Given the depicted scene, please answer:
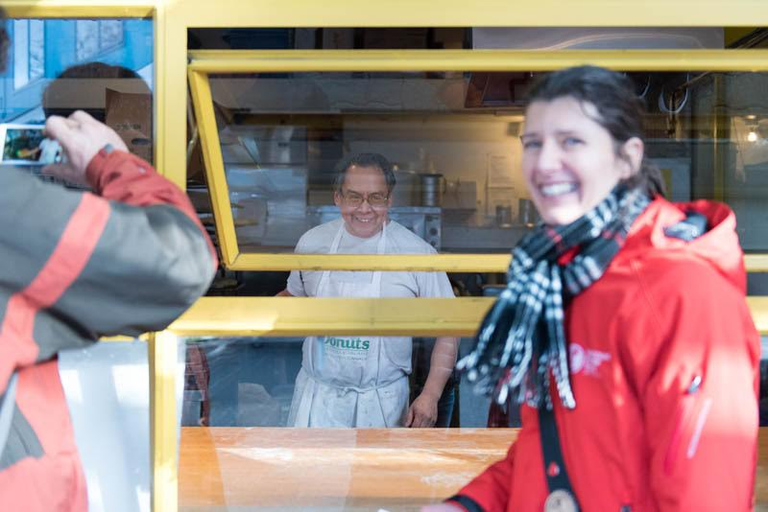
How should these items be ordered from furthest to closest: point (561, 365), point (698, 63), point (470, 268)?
point (470, 268) → point (698, 63) → point (561, 365)


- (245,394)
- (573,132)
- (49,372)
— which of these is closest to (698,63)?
(573,132)

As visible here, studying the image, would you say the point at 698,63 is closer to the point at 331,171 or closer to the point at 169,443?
the point at 169,443

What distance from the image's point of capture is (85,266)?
3.29ft

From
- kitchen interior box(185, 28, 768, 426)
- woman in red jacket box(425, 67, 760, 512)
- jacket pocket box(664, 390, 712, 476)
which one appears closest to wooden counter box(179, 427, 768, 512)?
kitchen interior box(185, 28, 768, 426)

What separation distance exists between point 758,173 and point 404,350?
69.6 inches

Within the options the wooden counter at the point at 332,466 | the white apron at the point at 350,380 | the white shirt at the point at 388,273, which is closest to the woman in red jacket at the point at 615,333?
the wooden counter at the point at 332,466

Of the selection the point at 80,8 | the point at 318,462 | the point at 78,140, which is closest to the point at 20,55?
the point at 80,8

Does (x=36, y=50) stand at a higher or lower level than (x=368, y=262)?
higher

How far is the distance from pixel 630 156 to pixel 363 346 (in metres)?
1.86

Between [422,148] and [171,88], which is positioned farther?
[422,148]

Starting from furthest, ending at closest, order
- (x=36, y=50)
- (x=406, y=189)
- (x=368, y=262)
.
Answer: (x=406, y=189) → (x=36, y=50) → (x=368, y=262)

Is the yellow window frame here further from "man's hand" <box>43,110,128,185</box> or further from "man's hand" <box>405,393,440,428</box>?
"man's hand" <box>405,393,440,428</box>

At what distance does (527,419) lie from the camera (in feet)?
4.11

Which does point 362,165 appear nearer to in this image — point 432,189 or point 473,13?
point 432,189
